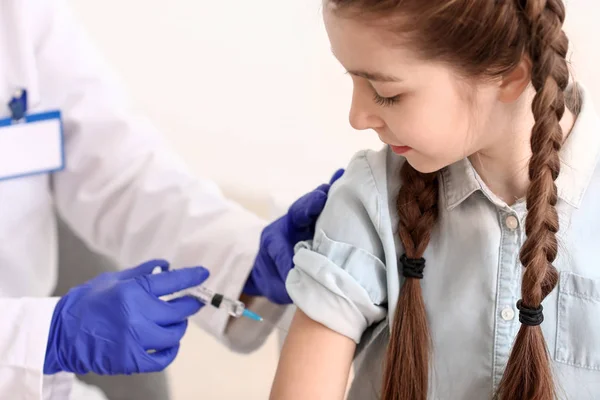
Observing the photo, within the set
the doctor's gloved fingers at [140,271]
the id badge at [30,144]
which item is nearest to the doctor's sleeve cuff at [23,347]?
the doctor's gloved fingers at [140,271]

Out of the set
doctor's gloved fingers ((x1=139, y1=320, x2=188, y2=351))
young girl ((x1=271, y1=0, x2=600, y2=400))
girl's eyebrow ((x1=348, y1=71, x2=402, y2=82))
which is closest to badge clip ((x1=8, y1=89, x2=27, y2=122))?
doctor's gloved fingers ((x1=139, y1=320, x2=188, y2=351))

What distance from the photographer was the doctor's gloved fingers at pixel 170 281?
108 centimetres

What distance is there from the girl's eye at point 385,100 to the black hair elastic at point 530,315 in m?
0.27

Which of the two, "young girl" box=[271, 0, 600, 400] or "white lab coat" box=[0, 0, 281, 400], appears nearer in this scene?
"young girl" box=[271, 0, 600, 400]

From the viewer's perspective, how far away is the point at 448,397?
0.91 metres

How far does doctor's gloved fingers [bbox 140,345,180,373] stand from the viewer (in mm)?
1085

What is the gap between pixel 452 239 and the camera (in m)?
0.91

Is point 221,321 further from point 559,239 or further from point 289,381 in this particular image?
point 559,239

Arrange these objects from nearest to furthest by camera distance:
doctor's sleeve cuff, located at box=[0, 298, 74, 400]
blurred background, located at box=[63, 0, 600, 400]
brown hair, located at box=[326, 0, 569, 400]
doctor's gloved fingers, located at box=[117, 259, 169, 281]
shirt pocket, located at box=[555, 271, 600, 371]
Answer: brown hair, located at box=[326, 0, 569, 400] → shirt pocket, located at box=[555, 271, 600, 371] → doctor's sleeve cuff, located at box=[0, 298, 74, 400] → doctor's gloved fingers, located at box=[117, 259, 169, 281] → blurred background, located at box=[63, 0, 600, 400]

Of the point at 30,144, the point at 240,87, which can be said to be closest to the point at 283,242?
the point at 30,144

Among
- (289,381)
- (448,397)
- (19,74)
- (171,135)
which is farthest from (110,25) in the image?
(448,397)

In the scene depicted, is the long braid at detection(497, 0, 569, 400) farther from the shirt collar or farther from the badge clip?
the badge clip

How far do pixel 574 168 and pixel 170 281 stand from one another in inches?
23.9

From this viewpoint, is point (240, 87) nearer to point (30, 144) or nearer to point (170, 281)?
point (30, 144)
